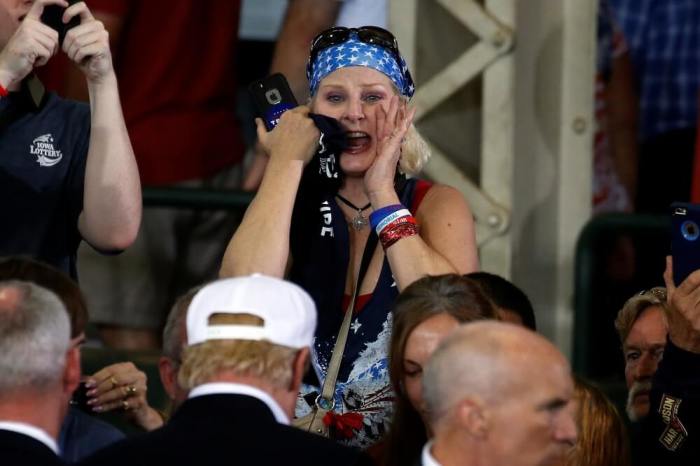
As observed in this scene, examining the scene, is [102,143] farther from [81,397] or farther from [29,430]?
[29,430]

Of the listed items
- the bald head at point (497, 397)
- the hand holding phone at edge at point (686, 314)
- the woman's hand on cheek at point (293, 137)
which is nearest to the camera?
the bald head at point (497, 397)

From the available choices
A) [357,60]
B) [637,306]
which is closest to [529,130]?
[637,306]

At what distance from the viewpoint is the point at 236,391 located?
3613 millimetres

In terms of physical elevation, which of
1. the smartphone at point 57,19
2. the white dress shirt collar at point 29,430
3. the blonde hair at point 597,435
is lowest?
the blonde hair at point 597,435

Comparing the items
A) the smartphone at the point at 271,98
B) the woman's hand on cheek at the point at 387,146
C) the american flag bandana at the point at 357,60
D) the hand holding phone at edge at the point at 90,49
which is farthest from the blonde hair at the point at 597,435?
the hand holding phone at edge at the point at 90,49

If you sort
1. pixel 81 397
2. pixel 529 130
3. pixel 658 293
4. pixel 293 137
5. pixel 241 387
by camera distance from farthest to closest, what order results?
pixel 529 130 < pixel 658 293 < pixel 293 137 < pixel 81 397 < pixel 241 387

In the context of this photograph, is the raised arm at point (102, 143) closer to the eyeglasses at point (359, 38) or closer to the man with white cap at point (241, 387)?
the eyeglasses at point (359, 38)

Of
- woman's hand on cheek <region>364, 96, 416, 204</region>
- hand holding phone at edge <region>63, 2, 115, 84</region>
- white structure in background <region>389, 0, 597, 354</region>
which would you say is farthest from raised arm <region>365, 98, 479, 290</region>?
white structure in background <region>389, 0, 597, 354</region>

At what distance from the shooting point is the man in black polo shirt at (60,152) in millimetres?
4746

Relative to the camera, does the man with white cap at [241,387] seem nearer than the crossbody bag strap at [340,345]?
Yes

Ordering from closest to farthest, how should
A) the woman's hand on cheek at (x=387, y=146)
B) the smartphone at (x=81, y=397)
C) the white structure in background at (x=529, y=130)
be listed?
1. the smartphone at (x=81, y=397)
2. the woman's hand on cheek at (x=387, y=146)
3. the white structure in background at (x=529, y=130)

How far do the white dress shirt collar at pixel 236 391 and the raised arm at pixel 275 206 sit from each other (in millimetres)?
1130

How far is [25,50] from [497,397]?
1.84m

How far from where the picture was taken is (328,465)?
3.57 m
